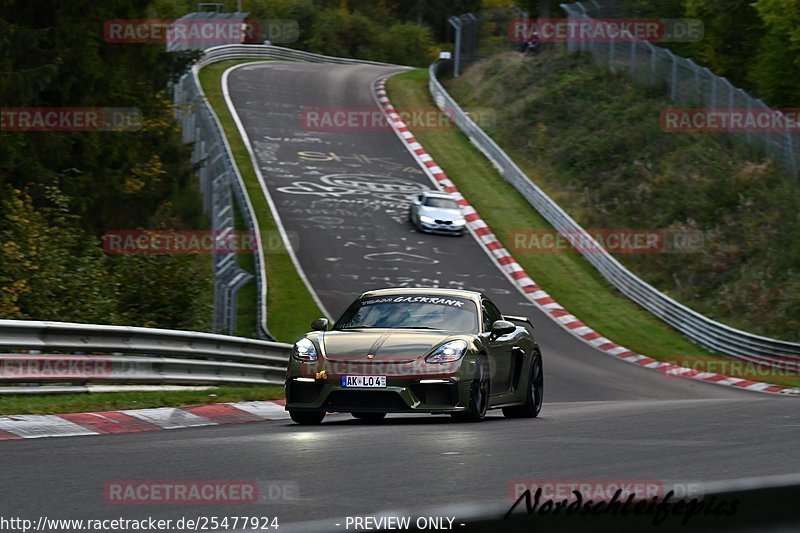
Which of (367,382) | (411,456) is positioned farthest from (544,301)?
(411,456)

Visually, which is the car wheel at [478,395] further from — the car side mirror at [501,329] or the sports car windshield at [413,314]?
the sports car windshield at [413,314]

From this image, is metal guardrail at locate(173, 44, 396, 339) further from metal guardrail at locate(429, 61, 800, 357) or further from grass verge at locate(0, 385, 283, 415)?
metal guardrail at locate(429, 61, 800, 357)

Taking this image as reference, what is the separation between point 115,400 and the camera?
38.7 feet

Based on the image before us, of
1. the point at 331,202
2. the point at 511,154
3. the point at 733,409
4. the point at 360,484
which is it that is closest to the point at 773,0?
the point at 511,154

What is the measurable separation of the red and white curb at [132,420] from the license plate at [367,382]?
1422mm

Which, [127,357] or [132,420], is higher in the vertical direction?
[132,420]

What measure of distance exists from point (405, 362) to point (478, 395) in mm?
841

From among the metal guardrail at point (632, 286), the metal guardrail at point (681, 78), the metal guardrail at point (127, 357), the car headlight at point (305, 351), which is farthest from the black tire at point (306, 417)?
the metal guardrail at point (681, 78)

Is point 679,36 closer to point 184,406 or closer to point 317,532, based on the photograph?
point 184,406

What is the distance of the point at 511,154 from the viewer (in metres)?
45.1

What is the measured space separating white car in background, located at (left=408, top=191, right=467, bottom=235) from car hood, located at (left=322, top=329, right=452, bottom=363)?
24197 mm

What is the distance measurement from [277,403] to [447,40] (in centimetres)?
9947

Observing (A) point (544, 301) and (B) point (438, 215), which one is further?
(B) point (438, 215)

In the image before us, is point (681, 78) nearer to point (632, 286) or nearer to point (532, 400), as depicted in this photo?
point (632, 286)
